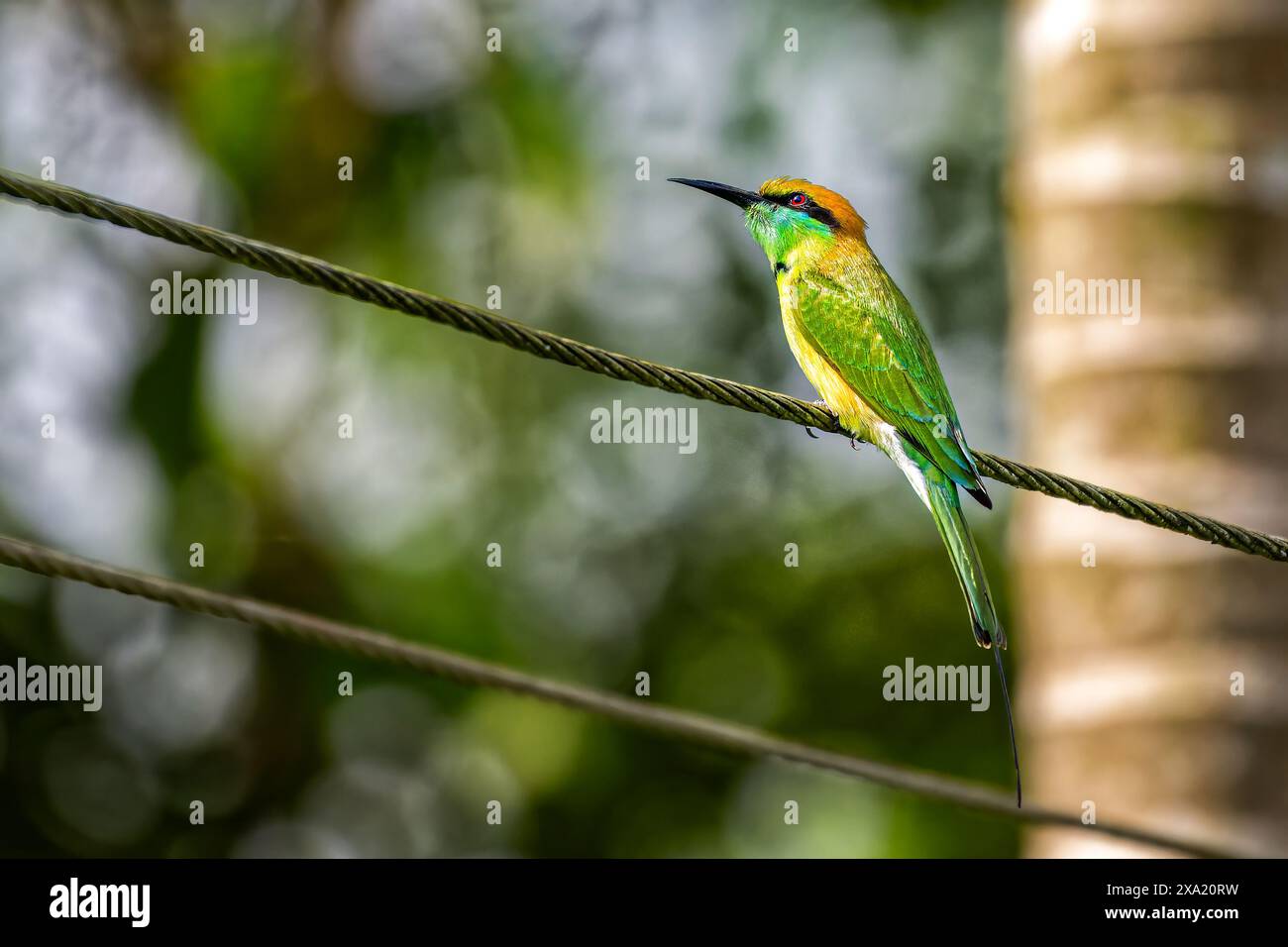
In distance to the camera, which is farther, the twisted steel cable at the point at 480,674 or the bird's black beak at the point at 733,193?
the bird's black beak at the point at 733,193

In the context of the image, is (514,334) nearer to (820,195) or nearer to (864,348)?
(864,348)

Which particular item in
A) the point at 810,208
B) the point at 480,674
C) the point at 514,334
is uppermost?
the point at 810,208

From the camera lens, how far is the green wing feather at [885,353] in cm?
417

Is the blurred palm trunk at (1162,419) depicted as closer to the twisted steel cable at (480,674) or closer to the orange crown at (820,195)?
the orange crown at (820,195)

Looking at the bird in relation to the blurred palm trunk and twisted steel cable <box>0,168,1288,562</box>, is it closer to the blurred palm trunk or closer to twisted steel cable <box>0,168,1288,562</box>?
the blurred palm trunk

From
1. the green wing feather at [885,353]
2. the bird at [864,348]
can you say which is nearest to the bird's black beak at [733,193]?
the bird at [864,348]

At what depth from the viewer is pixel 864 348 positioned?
14.8 feet

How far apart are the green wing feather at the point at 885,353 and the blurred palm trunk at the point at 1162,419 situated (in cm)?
42

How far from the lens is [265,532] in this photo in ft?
25.8

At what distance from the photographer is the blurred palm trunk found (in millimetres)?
4199

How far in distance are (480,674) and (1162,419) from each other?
93.2 inches

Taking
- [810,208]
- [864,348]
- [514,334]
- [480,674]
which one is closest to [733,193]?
[810,208]

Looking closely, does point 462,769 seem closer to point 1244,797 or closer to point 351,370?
point 351,370

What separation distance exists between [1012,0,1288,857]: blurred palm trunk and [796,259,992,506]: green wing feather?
421 millimetres
